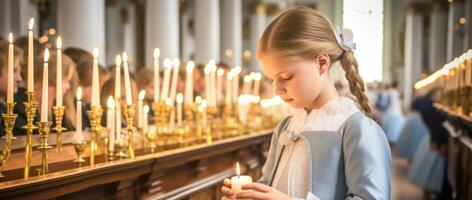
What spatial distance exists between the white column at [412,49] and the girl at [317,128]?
2074cm

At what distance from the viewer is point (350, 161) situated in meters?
2.28

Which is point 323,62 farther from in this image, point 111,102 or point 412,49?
point 412,49

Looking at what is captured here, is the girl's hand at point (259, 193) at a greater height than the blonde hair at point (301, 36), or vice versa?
the blonde hair at point (301, 36)

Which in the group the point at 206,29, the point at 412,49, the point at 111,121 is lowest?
the point at 111,121

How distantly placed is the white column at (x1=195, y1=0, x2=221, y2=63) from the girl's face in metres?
9.63

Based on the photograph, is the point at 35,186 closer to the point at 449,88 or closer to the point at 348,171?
the point at 348,171

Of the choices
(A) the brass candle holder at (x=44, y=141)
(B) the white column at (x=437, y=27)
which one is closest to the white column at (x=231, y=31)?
(B) the white column at (x=437, y=27)

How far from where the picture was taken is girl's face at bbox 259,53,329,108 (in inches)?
92.7

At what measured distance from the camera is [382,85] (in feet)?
69.3

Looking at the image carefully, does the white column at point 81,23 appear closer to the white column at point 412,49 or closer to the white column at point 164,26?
the white column at point 164,26

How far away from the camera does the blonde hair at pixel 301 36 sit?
2.36m

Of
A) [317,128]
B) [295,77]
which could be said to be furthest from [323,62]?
[317,128]

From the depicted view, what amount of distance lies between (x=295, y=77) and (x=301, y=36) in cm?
14

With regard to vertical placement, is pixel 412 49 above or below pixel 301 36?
above
